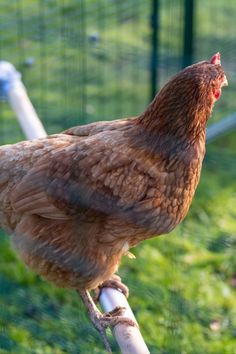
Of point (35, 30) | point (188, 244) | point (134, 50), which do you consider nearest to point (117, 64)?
point (134, 50)

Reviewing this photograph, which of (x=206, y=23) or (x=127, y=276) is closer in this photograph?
(x=127, y=276)

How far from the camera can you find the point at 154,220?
210cm

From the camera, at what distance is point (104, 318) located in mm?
2246

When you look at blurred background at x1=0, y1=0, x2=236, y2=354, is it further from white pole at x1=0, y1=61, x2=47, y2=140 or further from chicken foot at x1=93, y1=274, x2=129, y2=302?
white pole at x1=0, y1=61, x2=47, y2=140

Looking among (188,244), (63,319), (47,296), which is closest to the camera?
(63,319)

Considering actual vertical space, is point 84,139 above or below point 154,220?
above

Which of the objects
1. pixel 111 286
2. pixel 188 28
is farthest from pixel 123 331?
pixel 188 28

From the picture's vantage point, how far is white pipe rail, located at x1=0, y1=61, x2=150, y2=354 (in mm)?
1842

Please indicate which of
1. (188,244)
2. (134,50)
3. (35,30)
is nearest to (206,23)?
(134,50)

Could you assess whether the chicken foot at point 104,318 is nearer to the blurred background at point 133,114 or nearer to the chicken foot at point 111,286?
the chicken foot at point 111,286

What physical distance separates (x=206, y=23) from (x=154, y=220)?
392 centimetres

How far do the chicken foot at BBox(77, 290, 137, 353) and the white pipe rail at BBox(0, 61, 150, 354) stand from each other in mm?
16

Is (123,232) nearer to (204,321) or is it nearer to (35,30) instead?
(204,321)

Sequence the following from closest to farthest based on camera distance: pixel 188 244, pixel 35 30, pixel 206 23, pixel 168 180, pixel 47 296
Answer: pixel 168 180 → pixel 47 296 → pixel 188 244 → pixel 35 30 → pixel 206 23
